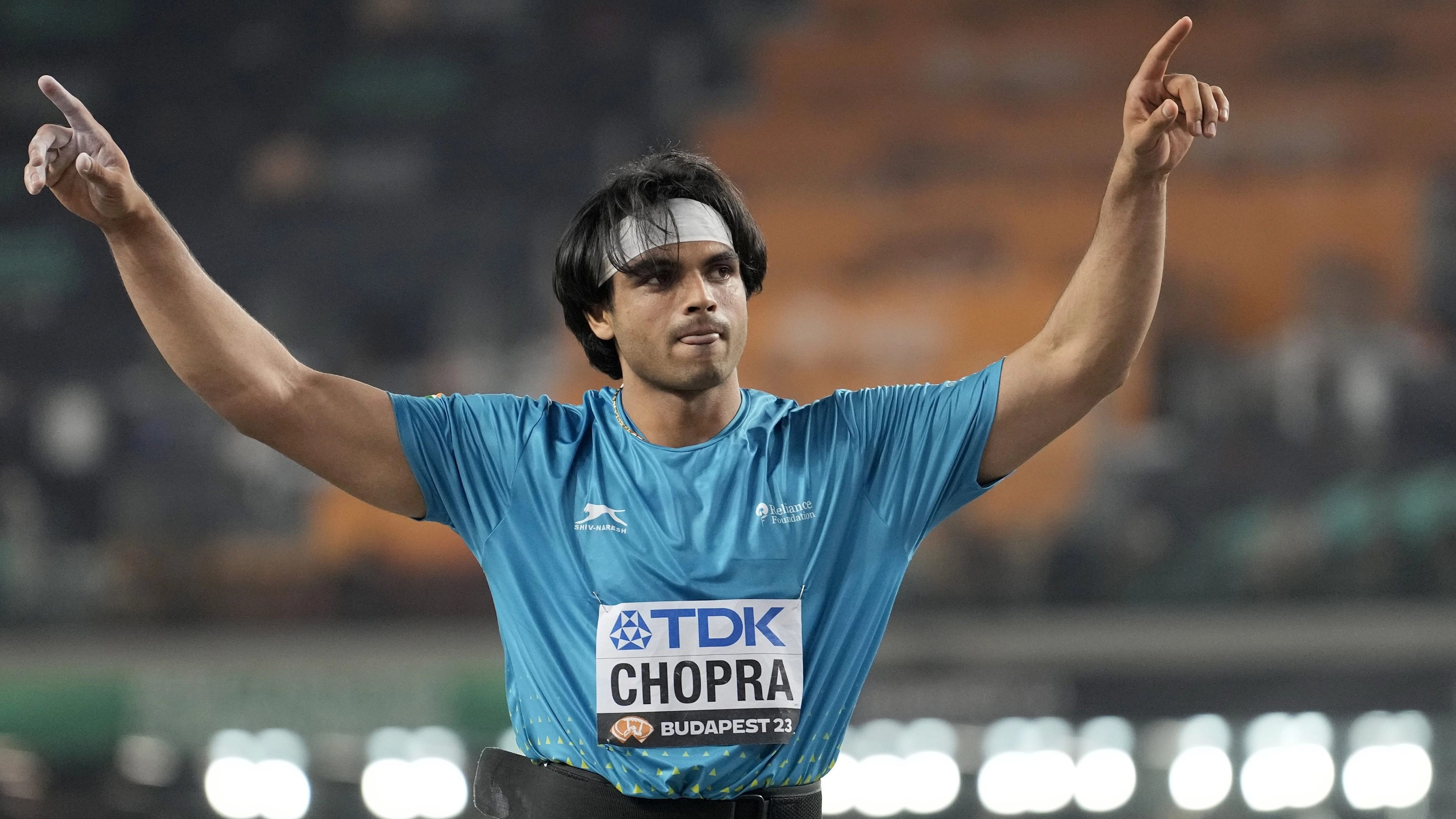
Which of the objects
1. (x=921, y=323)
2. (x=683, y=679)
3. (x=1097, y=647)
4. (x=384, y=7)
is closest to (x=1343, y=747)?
(x=1097, y=647)

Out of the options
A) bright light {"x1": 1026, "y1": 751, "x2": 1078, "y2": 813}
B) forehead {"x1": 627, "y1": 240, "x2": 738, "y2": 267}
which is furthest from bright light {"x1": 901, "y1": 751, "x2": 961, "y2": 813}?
forehead {"x1": 627, "y1": 240, "x2": 738, "y2": 267}

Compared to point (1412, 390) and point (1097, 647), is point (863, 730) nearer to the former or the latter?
point (1097, 647)

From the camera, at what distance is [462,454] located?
222cm

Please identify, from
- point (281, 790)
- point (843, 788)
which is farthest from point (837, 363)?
point (281, 790)

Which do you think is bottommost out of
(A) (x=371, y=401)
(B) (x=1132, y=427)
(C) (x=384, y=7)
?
(A) (x=371, y=401)

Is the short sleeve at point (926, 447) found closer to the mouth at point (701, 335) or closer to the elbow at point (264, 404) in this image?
the mouth at point (701, 335)

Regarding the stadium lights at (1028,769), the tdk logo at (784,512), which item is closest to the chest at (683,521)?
the tdk logo at (784,512)

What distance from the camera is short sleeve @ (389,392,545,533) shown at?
2180 mm

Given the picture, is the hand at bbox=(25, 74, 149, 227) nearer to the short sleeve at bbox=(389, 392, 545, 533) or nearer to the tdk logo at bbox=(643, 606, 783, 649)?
the short sleeve at bbox=(389, 392, 545, 533)

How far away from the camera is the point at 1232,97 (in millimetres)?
10867

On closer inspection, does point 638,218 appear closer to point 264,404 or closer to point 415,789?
point 264,404

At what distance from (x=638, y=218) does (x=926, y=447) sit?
0.58 m

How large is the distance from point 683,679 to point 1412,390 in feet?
29.0

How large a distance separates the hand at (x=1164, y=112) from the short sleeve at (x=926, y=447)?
361 mm
